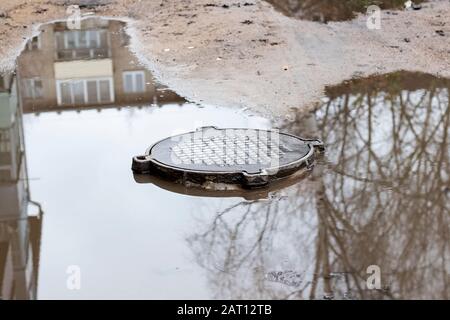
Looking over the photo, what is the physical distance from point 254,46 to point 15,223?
6.73 m

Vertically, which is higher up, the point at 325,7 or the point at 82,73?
the point at 325,7

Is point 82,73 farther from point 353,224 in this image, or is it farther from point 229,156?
point 353,224

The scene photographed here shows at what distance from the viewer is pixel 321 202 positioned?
23.5 ft

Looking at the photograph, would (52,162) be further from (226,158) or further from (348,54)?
(348,54)

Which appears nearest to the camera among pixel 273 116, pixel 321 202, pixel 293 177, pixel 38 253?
pixel 38 253

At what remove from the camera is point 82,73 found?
38.6 feet

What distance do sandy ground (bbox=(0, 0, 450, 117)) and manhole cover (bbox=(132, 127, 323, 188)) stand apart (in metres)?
1.26

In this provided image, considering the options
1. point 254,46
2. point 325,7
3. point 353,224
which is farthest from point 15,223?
point 325,7

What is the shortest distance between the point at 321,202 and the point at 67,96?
4.78 metres

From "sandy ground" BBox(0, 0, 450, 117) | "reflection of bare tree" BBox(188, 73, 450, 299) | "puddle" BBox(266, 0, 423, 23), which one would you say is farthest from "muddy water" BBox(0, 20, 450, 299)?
"puddle" BBox(266, 0, 423, 23)

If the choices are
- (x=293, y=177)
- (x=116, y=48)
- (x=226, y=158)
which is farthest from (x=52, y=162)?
(x=116, y=48)

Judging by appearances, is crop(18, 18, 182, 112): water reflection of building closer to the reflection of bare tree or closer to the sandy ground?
the sandy ground

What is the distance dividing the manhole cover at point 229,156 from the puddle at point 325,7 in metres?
6.78

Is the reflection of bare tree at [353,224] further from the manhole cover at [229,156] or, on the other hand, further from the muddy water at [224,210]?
the manhole cover at [229,156]
